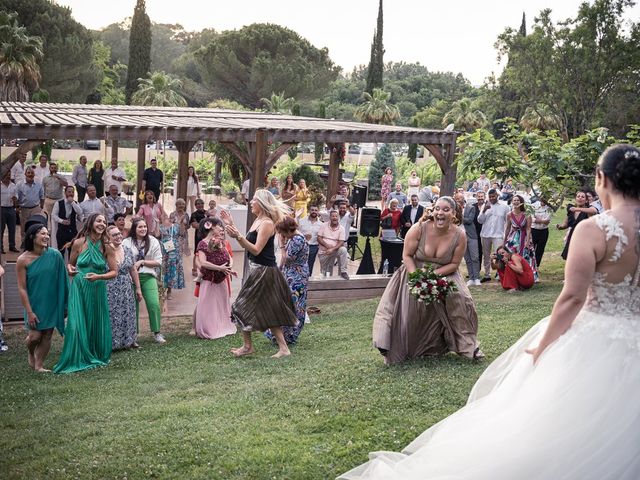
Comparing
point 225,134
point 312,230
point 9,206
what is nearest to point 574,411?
point 312,230

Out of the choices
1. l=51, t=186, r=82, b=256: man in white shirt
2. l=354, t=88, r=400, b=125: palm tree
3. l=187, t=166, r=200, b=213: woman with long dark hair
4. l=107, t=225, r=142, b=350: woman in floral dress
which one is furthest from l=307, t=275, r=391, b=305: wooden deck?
l=354, t=88, r=400, b=125: palm tree

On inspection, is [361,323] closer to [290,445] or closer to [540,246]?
[540,246]

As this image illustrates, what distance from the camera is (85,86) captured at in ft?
169

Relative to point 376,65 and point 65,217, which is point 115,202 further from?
point 376,65

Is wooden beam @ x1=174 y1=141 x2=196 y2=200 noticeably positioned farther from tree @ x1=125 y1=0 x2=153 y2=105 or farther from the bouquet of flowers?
tree @ x1=125 y1=0 x2=153 y2=105

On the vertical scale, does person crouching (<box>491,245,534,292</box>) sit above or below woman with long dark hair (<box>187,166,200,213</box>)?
below

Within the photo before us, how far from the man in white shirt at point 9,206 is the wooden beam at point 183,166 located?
5285mm

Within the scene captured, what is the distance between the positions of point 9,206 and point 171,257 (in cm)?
464

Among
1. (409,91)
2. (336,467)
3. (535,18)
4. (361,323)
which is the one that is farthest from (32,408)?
(409,91)

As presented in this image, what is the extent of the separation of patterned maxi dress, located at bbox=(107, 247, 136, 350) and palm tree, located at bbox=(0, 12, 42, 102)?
30.3 metres

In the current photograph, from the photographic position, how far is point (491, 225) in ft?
49.0

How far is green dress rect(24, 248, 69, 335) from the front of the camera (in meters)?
9.09

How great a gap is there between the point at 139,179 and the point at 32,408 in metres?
14.3

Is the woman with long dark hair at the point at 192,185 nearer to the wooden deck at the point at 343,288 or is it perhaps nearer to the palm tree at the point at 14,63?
the wooden deck at the point at 343,288
